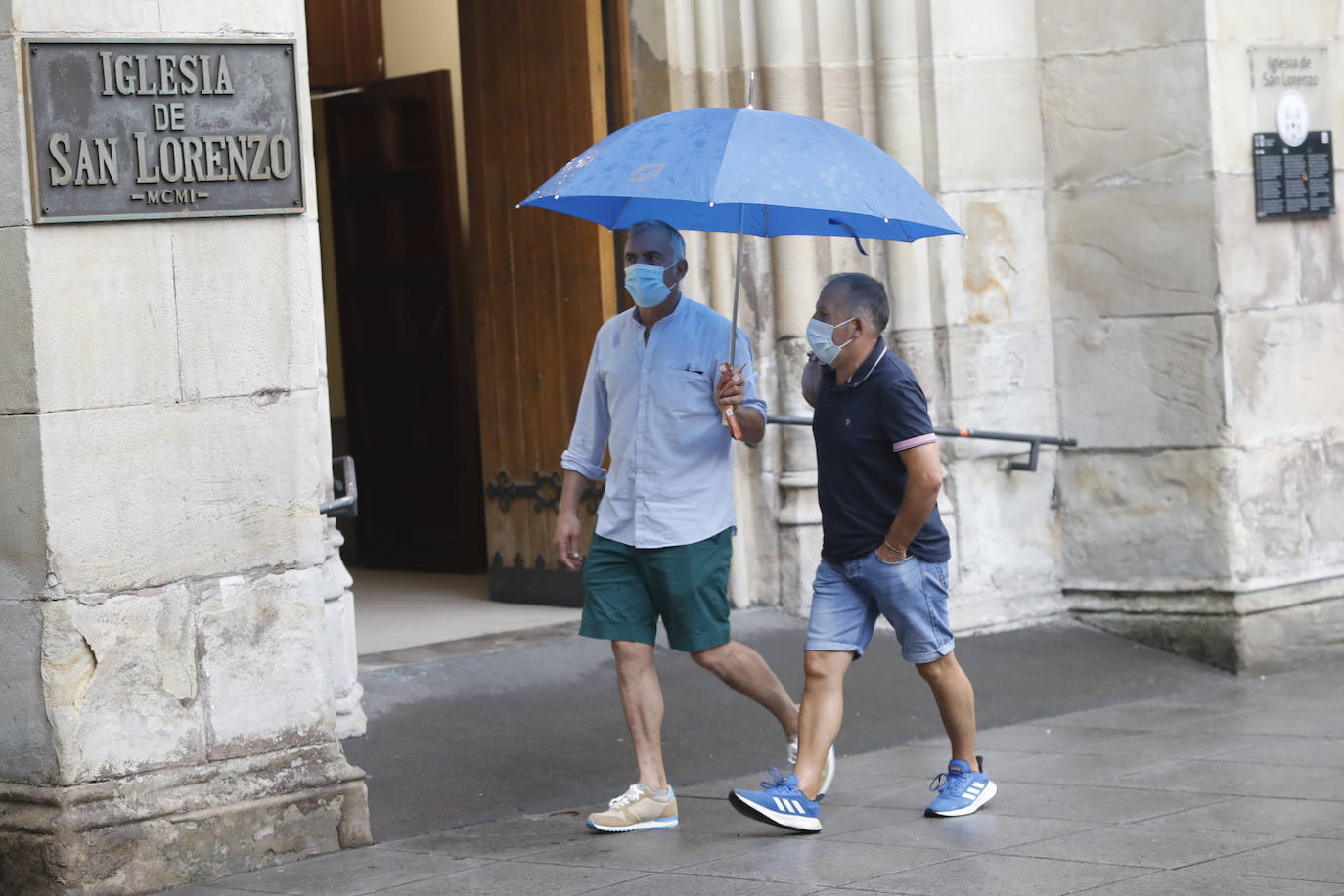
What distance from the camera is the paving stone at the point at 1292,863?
4582 mm

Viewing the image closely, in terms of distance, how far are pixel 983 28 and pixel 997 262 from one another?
3.22 ft

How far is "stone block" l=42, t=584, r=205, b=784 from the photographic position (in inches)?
191

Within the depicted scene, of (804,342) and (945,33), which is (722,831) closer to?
(804,342)

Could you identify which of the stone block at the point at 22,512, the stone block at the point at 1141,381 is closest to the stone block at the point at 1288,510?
the stone block at the point at 1141,381

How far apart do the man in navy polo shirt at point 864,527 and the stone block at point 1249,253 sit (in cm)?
292

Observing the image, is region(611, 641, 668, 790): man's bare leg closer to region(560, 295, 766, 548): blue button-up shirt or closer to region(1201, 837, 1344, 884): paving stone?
region(560, 295, 766, 548): blue button-up shirt

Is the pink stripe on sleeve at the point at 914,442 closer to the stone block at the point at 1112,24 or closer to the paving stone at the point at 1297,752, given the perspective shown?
the paving stone at the point at 1297,752

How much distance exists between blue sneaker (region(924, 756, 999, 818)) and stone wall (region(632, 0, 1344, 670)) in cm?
239

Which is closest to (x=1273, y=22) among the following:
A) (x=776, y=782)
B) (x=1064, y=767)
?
(x=1064, y=767)

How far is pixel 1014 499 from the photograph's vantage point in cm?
826

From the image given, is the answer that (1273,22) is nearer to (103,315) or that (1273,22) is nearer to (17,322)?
(103,315)

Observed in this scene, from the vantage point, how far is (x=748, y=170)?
4.98 meters

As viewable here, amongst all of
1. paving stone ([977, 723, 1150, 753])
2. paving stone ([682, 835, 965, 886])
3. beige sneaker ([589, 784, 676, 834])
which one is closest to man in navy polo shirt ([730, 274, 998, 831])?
paving stone ([682, 835, 965, 886])

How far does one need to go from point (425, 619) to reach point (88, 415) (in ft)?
11.6
